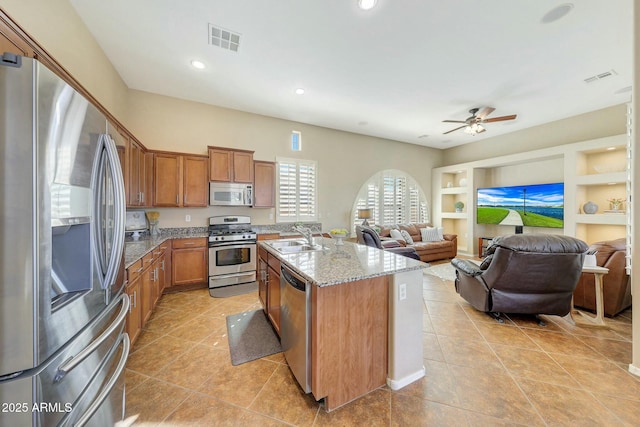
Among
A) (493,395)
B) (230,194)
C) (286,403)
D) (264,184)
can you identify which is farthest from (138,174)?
(493,395)

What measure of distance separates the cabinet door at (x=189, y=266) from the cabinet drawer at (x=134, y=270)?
54.1 inches

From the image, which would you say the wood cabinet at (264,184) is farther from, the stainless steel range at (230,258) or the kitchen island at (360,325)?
the kitchen island at (360,325)

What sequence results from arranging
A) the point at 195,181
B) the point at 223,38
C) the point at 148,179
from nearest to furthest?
the point at 223,38, the point at 148,179, the point at 195,181

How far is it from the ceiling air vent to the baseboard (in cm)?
376

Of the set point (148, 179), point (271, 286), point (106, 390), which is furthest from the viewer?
point (148, 179)

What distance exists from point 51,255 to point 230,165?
11.7 feet

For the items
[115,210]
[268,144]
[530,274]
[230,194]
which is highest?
[268,144]

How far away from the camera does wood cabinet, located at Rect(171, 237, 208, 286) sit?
3699 mm

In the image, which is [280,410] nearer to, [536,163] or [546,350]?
[546,350]

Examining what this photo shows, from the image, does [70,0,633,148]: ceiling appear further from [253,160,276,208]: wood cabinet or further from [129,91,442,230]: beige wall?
[253,160,276,208]: wood cabinet

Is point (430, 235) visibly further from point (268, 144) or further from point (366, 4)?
point (366, 4)

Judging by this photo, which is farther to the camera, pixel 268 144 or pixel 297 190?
pixel 297 190

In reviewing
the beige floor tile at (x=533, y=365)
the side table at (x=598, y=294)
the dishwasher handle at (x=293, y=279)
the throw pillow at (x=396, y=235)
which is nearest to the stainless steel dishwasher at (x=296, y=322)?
the dishwasher handle at (x=293, y=279)

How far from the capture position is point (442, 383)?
1831mm
